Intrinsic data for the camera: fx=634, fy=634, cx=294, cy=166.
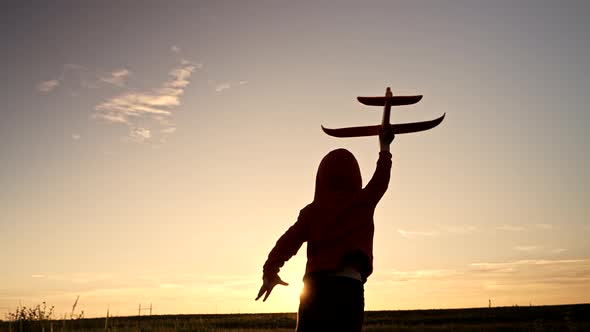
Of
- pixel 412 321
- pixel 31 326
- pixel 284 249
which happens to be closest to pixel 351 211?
pixel 284 249

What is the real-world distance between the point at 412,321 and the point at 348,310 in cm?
3230

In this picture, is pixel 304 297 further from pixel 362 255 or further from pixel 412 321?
pixel 412 321

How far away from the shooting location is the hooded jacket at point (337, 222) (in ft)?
14.8

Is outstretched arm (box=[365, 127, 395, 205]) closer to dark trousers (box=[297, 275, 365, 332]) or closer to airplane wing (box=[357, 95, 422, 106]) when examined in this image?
airplane wing (box=[357, 95, 422, 106])

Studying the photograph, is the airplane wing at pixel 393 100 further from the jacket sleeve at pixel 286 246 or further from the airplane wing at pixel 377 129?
the jacket sleeve at pixel 286 246

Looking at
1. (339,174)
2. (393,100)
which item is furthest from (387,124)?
(339,174)

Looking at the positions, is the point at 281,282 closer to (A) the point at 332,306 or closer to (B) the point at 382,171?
(A) the point at 332,306

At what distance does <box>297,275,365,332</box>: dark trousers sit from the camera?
170 inches

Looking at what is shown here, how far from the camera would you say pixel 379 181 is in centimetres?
472

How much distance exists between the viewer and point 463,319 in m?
35.3

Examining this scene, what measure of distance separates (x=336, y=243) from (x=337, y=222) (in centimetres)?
16

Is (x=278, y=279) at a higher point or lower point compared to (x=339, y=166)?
lower

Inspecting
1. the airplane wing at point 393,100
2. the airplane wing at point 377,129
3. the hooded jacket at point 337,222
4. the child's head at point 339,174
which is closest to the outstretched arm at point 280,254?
the hooded jacket at point 337,222

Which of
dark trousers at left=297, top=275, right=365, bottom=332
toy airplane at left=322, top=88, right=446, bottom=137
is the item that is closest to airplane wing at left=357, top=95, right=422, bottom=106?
toy airplane at left=322, top=88, right=446, bottom=137
